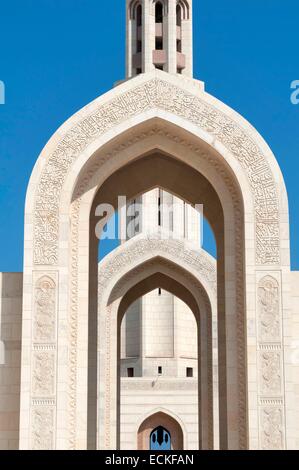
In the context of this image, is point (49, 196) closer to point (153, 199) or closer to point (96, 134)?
point (96, 134)

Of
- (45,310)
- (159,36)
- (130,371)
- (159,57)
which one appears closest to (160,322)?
(130,371)

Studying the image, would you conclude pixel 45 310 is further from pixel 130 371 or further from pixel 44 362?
pixel 130 371

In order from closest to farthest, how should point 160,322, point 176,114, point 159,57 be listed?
point 176,114 < point 159,57 < point 160,322

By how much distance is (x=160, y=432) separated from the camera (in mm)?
30984

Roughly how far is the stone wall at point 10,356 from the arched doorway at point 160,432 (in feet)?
55.0

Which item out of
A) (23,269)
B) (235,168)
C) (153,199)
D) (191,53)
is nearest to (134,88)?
(235,168)

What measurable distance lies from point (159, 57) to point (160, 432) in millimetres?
12760

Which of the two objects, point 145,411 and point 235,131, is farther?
point 145,411

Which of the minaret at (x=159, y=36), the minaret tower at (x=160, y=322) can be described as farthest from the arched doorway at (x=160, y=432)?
the minaret at (x=159, y=36)

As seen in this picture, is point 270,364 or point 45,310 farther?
point 45,310

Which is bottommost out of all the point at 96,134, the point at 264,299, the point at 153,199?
the point at 264,299

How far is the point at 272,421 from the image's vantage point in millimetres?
13188

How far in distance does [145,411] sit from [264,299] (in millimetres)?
17009

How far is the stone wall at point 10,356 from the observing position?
13.5 meters
